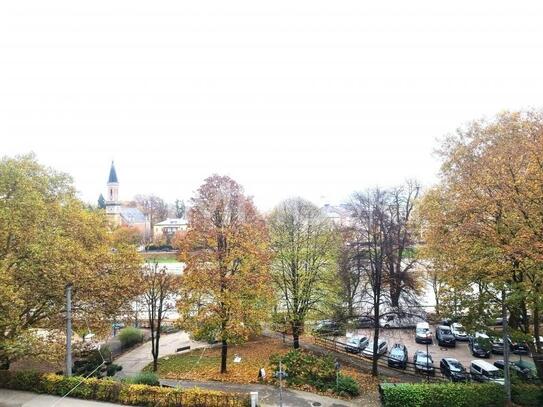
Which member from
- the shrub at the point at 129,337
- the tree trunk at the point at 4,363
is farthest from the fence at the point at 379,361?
the tree trunk at the point at 4,363

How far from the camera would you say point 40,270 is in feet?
51.1

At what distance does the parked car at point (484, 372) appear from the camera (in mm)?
18766

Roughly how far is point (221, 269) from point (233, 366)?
6.13 meters

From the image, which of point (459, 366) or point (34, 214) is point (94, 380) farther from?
point (459, 366)

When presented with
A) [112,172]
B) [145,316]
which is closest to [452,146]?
[145,316]

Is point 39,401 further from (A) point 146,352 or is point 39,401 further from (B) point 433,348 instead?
(B) point 433,348

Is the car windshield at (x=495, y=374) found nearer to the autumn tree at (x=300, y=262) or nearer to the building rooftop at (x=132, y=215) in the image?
the autumn tree at (x=300, y=262)

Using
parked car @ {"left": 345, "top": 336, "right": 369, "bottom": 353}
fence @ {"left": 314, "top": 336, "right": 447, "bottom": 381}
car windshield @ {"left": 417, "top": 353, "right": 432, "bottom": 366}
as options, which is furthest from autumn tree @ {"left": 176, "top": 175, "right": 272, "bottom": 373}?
car windshield @ {"left": 417, "top": 353, "right": 432, "bottom": 366}

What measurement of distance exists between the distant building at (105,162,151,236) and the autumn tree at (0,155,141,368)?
7193cm

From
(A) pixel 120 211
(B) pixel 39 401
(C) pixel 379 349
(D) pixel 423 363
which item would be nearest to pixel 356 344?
(C) pixel 379 349

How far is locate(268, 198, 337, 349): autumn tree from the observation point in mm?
24609

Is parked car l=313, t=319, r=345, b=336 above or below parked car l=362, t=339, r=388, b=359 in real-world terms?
above

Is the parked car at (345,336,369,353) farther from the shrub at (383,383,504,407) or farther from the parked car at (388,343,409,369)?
the shrub at (383,383,504,407)

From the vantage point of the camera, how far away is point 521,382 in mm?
A: 16844
